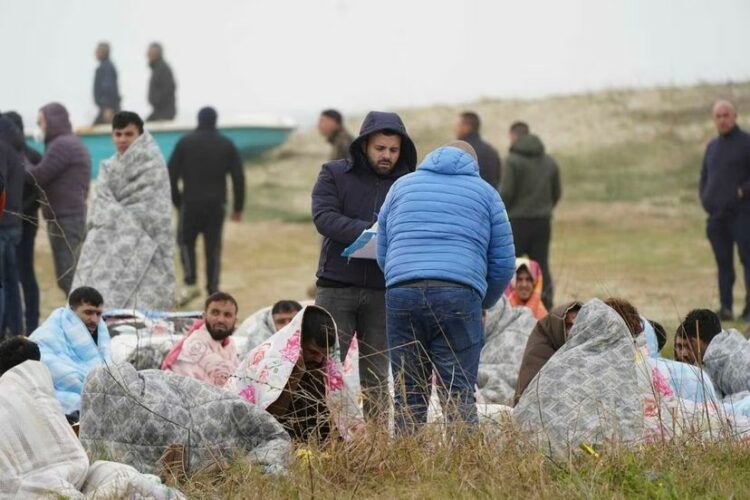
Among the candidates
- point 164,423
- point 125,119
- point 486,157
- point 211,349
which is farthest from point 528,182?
point 164,423

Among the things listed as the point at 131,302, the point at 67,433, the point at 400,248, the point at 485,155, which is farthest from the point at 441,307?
the point at 485,155

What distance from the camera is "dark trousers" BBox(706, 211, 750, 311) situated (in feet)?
45.9

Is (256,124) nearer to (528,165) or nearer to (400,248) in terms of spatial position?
(528,165)

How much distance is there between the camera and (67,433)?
7.43 m

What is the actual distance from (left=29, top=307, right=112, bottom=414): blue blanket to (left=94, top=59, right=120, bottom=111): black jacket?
11706mm

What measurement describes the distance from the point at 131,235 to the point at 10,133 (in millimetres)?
1136

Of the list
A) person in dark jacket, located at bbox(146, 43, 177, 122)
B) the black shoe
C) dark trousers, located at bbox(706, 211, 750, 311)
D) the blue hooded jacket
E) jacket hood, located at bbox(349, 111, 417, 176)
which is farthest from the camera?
person in dark jacket, located at bbox(146, 43, 177, 122)

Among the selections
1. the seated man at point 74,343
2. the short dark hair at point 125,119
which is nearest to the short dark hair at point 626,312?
the seated man at point 74,343

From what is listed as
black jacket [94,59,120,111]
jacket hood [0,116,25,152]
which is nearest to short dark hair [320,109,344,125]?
jacket hood [0,116,25,152]

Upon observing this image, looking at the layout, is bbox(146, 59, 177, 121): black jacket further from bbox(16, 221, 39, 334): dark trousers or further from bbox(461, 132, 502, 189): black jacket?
bbox(16, 221, 39, 334): dark trousers

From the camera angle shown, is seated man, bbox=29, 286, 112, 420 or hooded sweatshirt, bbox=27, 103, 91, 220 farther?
hooded sweatshirt, bbox=27, 103, 91, 220

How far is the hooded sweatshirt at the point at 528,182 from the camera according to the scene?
1470 cm

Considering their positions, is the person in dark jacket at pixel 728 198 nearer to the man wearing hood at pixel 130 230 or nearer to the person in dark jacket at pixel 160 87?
the man wearing hood at pixel 130 230

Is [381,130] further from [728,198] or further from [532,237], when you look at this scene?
[532,237]
